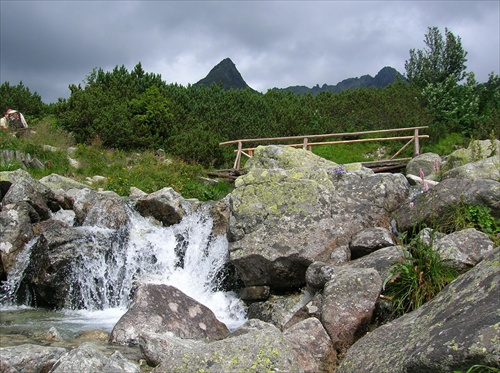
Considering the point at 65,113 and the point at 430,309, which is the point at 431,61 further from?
the point at 430,309

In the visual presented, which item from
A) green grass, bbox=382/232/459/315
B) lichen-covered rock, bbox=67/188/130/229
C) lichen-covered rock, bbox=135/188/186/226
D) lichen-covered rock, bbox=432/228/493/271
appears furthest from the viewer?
lichen-covered rock, bbox=67/188/130/229

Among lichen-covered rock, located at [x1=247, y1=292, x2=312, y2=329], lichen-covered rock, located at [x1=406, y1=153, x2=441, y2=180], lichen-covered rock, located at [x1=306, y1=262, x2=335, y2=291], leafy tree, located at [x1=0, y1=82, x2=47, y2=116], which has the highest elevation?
leafy tree, located at [x1=0, y1=82, x2=47, y2=116]

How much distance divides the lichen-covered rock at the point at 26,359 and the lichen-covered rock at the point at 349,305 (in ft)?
10.2

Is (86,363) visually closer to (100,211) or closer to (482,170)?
(482,170)

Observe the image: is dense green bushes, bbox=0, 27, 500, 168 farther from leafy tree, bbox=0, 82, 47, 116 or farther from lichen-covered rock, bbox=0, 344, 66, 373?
lichen-covered rock, bbox=0, 344, 66, 373

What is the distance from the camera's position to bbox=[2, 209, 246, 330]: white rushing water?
979cm

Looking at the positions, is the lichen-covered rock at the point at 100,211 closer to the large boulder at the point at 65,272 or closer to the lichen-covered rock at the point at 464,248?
the large boulder at the point at 65,272

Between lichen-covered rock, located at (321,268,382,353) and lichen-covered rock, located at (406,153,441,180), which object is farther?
lichen-covered rock, located at (406,153,441,180)

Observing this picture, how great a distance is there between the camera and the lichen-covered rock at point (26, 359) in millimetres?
4778

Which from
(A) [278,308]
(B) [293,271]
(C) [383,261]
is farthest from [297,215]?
(C) [383,261]

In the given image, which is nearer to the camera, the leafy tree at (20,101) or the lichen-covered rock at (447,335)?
the lichen-covered rock at (447,335)

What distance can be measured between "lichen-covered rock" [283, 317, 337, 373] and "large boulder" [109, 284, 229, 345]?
1861 millimetres

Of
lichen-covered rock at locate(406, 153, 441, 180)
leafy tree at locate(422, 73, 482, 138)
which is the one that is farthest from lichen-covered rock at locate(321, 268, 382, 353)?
leafy tree at locate(422, 73, 482, 138)

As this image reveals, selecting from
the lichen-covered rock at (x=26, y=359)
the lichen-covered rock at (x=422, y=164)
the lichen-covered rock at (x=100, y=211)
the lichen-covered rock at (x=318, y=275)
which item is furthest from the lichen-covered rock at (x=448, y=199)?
the lichen-covered rock at (x=422, y=164)
